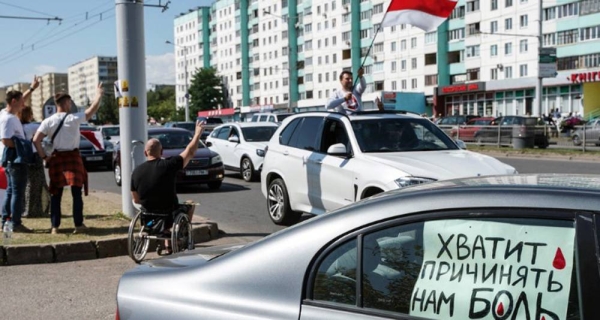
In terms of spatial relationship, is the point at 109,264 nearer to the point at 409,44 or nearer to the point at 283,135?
the point at 283,135

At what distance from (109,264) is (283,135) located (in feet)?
12.7

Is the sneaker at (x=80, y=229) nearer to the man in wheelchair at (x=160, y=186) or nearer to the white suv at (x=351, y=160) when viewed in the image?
the man in wheelchair at (x=160, y=186)

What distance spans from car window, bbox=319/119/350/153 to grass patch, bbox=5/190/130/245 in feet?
9.81

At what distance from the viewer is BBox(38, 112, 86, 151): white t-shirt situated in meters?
8.95

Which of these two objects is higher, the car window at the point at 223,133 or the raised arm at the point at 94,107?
the raised arm at the point at 94,107

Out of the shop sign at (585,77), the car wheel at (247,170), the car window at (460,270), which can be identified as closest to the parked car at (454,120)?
the shop sign at (585,77)

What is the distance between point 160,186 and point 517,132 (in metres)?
25.0

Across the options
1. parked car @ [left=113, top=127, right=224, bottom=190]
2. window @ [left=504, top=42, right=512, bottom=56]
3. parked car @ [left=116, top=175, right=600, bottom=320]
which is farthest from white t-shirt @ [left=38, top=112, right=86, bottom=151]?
window @ [left=504, top=42, right=512, bottom=56]

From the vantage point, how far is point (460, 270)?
2.61 m

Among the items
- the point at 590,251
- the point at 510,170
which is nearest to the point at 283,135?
the point at 510,170

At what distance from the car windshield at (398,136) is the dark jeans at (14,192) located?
4.56 m

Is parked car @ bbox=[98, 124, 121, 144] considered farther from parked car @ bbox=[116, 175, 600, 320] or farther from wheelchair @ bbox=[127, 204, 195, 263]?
parked car @ bbox=[116, 175, 600, 320]

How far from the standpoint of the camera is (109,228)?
31.0 ft

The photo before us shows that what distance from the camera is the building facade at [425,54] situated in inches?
2420
